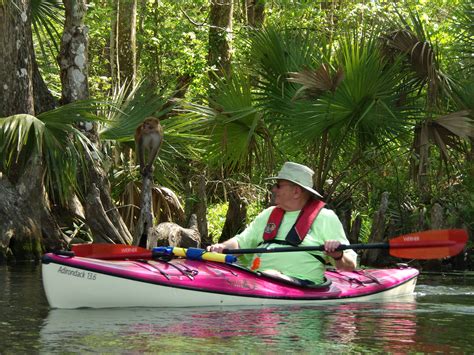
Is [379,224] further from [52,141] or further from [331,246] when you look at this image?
[331,246]

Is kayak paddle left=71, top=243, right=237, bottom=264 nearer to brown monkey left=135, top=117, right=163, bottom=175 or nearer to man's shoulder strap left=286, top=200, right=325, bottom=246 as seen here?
man's shoulder strap left=286, top=200, right=325, bottom=246

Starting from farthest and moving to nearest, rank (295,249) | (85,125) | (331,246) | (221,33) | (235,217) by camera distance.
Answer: (221,33) < (235,217) < (85,125) < (295,249) < (331,246)

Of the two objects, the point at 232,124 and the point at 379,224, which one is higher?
the point at 232,124

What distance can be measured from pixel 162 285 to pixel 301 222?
131cm

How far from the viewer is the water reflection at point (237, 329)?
22.2 feet

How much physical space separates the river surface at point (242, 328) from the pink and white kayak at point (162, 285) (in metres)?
0.09

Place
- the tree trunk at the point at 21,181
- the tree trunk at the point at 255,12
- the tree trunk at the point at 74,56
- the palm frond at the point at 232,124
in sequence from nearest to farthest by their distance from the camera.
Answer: the tree trunk at the point at 21,181, the palm frond at the point at 232,124, the tree trunk at the point at 74,56, the tree trunk at the point at 255,12

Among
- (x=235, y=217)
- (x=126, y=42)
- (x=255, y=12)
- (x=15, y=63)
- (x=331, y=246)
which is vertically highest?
(x=255, y=12)

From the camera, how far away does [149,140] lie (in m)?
12.5

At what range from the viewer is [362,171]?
14930mm

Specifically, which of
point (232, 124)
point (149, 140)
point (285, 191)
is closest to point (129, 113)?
point (232, 124)

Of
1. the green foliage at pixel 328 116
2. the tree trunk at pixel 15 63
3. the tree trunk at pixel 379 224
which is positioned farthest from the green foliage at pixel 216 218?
the tree trunk at pixel 15 63

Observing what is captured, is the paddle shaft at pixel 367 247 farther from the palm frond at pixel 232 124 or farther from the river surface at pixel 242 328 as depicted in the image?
the palm frond at pixel 232 124

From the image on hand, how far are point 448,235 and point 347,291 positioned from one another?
39.2 inches
